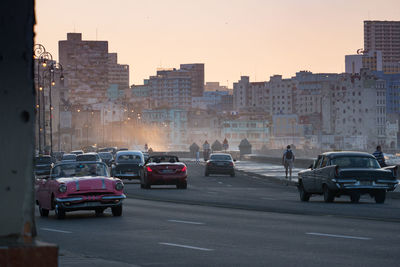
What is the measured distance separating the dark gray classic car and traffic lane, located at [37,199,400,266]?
4584 mm

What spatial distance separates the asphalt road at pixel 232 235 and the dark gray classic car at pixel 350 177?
0.56m

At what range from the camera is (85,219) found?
22953 millimetres

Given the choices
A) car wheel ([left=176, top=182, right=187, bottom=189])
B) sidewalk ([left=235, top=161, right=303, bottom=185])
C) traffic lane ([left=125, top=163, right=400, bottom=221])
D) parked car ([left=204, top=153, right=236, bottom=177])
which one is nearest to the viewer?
traffic lane ([left=125, top=163, right=400, bottom=221])

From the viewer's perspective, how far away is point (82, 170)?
2372 cm

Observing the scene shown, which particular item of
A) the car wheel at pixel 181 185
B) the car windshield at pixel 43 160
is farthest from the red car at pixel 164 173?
the car windshield at pixel 43 160

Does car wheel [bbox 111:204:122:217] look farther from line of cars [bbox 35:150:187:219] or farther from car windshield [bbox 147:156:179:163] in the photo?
car windshield [bbox 147:156:179:163]

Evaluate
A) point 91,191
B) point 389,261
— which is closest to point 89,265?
point 389,261

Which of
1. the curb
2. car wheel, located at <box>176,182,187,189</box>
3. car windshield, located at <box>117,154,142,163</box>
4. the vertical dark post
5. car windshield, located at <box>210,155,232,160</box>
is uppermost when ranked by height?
the vertical dark post

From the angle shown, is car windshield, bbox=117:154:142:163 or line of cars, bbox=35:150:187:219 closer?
line of cars, bbox=35:150:187:219

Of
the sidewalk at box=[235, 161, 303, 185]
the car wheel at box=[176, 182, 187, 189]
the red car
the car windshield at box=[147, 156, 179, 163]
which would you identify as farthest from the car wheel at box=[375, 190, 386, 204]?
the sidewalk at box=[235, 161, 303, 185]

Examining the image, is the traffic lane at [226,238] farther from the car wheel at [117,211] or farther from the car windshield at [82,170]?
the car windshield at [82,170]

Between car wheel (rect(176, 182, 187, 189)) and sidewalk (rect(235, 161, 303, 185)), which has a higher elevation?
car wheel (rect(176, 182, 187, 189))

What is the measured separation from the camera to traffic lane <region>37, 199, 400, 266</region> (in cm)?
1311

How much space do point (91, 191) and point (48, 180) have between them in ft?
7.17
